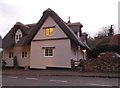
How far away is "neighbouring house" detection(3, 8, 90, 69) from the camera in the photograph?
94.7ft

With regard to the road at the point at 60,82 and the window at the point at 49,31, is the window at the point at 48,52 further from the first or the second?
the road at the point at 60,82

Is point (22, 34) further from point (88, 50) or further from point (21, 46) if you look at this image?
point (88, 50)

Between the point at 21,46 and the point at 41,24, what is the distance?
4.59 meters

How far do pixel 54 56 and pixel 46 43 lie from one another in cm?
203

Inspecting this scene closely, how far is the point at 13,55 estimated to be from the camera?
34.6m

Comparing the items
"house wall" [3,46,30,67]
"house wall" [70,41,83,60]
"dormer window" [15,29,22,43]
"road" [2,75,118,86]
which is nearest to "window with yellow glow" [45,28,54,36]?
"house wall" [70,41,83,60]

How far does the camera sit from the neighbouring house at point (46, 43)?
28.9 metres

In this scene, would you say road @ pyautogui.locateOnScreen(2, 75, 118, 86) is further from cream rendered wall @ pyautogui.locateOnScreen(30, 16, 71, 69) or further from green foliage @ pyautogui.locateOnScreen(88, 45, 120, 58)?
green foliage @ pyautogui.locateOnScreen(88, 45, 120, 58)

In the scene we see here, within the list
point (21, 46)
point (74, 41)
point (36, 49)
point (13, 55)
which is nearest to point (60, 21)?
point (74, 41)

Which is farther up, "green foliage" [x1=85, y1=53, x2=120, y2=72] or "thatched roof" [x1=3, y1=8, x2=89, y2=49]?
"thatched roof" [x1=3, y1=8, x2=89, y2=49]

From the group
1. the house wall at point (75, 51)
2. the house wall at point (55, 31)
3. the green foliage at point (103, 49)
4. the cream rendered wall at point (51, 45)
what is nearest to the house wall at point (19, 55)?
the cream rendered wall at point (51, 45)

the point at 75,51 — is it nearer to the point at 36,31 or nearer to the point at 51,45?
the point at 51,45

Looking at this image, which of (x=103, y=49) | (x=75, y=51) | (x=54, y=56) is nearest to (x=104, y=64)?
(x=54, y=56)

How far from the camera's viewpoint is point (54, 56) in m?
29.7
